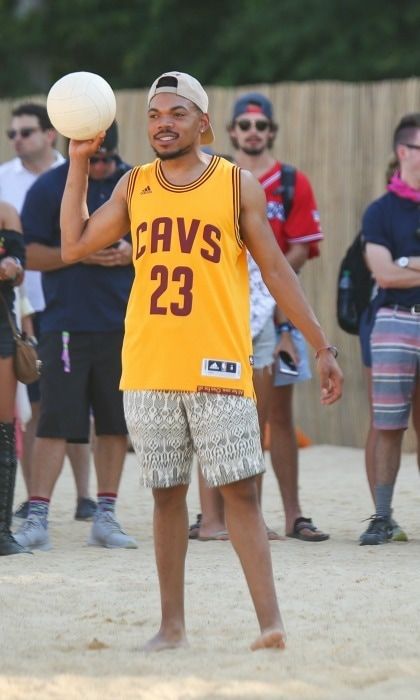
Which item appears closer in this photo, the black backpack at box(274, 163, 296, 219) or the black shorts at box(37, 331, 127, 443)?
the black shorts at box(37, 331, 127, 443)

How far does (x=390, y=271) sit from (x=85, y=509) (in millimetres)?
2432

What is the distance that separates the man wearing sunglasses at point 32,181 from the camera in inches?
372

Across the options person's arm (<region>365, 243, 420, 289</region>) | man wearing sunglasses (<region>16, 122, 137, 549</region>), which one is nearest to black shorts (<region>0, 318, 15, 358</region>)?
man wearing sunglasses (<region>16, 122, 137, 549</region>)

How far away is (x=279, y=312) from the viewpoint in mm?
→ 8461

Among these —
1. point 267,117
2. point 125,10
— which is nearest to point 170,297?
point 267,117

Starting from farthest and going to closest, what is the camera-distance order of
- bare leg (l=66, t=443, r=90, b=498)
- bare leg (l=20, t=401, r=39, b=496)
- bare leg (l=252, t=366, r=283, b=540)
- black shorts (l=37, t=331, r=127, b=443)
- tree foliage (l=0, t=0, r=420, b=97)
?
tree foliage (l=0, t=0, r=420, b=97) → bare leg (l=20, t=401, r=39, b=496) → bare leg (l=66, t=443, r=90, b=498) → black shorts (l=37, t=331, r=127, b=443) → bare leg (l=252, t=366, r=283, b=540)

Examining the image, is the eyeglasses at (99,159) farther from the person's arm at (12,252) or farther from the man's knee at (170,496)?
the man's knee at (170,496)

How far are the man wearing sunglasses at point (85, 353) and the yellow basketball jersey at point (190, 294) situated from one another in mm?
2655

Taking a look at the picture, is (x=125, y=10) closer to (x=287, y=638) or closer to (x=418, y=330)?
(x=418, y=330)

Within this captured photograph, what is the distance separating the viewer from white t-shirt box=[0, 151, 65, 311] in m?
9.86

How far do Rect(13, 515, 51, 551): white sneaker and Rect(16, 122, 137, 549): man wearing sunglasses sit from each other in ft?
0.36

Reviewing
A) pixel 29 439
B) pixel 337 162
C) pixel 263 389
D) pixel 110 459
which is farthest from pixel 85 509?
pixel 337 162

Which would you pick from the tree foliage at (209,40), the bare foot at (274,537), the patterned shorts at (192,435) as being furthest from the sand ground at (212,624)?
the tree foliage at (209,40)

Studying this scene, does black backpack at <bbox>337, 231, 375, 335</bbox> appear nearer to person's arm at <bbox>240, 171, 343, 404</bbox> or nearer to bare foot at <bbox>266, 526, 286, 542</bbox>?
bare foot at <bbox>266, 526, 286, 542</bbox>
